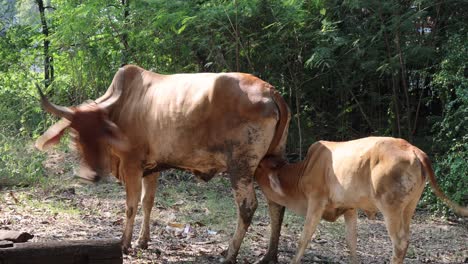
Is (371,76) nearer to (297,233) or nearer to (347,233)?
(297,233)

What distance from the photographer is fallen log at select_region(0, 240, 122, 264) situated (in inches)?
172

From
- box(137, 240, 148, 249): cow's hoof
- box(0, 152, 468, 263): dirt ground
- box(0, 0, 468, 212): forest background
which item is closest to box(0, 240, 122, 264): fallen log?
box(0, 152, 468, 263): dirt ground

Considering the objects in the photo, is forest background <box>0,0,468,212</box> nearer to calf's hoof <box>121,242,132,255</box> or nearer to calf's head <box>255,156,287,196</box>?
calf's head <box>255,156,287,196</box>

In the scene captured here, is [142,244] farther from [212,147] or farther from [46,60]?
[46,60]

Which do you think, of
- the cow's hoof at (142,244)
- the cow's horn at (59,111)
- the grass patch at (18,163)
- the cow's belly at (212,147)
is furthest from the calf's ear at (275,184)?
the grass patch at (18,163)

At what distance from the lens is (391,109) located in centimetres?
1022

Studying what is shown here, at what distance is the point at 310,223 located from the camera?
5945 mm

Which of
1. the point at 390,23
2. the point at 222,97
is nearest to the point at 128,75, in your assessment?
the point at 222,97

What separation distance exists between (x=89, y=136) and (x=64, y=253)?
6.83 ft

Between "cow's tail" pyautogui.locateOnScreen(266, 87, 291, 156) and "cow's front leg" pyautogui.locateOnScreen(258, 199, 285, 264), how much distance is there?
0.51 meters

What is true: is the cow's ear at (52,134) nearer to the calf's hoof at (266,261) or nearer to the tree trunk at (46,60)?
the calf's hoof at (266,261)

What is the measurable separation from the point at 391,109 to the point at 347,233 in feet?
14.2

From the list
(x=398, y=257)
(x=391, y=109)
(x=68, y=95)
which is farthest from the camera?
(x=68, y=95)

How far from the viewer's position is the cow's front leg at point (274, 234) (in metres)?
6.29
